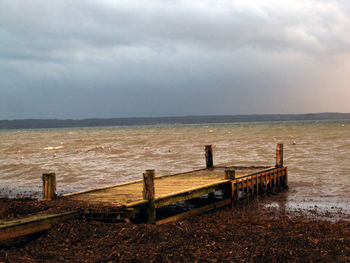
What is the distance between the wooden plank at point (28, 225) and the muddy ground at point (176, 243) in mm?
181

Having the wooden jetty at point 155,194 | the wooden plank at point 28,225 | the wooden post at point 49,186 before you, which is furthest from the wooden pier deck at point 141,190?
the wooden plank at point 28,225

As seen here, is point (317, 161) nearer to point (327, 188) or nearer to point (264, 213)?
point (327, 188)

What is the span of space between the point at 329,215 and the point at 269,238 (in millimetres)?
5096

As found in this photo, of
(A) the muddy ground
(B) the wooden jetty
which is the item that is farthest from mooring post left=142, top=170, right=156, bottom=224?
(A) the muddy ground

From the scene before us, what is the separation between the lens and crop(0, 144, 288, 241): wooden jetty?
9.60 meters

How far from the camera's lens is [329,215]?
13562 millimetres

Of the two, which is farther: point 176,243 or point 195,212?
point 195,212

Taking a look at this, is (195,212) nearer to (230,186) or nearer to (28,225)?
(230,186)

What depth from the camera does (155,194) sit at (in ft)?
42.8

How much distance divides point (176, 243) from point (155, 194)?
419 cm

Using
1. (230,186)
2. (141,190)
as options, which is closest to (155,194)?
(141,190)

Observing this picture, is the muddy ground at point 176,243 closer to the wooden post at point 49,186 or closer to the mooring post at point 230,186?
the wooden post at point 49,186

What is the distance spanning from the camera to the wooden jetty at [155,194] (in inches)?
378

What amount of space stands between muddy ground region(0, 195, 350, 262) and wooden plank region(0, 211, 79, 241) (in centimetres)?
18
